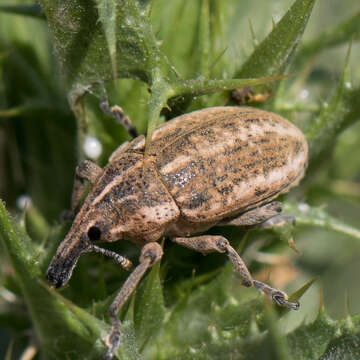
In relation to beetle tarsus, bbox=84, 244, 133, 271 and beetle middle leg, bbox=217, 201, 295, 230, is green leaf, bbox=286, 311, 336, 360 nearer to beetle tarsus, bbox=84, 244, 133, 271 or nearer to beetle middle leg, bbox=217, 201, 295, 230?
beetle middle leg, bbox=217, 201, 295, 230

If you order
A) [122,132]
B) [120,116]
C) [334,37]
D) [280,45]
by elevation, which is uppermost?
[280,45]

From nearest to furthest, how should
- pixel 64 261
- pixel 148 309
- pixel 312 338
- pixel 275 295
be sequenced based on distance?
pixel 312 338, pixel 148 309, pixel 64 261, pixel 275 295

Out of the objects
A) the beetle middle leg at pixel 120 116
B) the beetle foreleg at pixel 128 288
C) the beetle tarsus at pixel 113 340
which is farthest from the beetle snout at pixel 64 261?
the beetle middle leg at pixel 120 116

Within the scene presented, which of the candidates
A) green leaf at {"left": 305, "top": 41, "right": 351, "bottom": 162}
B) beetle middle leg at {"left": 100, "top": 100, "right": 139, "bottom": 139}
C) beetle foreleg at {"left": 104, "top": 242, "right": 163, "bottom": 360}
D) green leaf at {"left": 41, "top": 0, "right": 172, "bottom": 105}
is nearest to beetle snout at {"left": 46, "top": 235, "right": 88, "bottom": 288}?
beetle foreleg at {"left": 104, "top": 242, "right": 163, "bottom": 360}

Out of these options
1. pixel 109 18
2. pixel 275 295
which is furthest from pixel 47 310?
pixel 109 18

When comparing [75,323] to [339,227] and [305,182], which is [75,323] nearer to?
[339,227]

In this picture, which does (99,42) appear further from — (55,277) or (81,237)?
(55,277)
